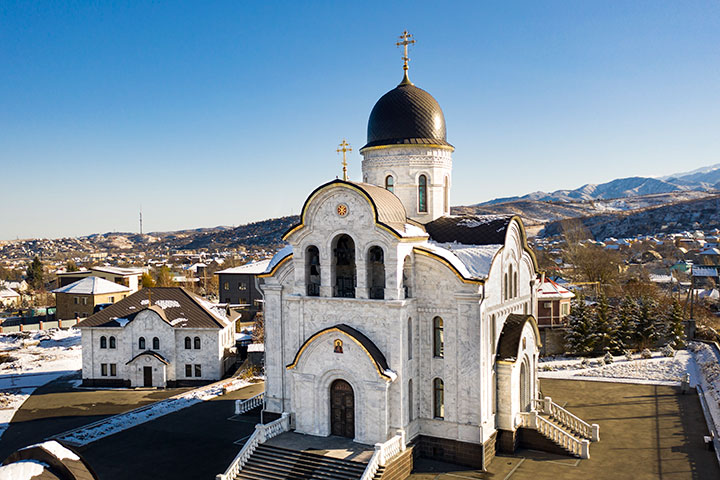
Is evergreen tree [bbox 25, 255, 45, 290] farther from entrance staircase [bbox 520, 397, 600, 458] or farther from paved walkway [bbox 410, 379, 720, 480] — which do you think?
entrance staircase [bbox 520, 397, 600, 458]

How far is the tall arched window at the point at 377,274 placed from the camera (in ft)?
68.0

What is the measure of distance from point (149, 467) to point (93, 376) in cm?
1558

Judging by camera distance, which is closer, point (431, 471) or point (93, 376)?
point (431, 471)

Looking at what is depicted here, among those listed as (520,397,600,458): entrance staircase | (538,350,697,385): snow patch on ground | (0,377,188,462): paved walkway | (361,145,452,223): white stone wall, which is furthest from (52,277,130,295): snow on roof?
(520,397,600,458): entrance staircase

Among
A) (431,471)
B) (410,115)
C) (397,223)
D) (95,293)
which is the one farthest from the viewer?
(95,293)

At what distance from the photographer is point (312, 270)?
22.5 meters

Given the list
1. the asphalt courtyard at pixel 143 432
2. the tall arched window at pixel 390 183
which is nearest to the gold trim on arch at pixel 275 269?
the tall arched window at pixel 390 183

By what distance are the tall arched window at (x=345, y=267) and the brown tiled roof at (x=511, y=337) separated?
590 centimetres

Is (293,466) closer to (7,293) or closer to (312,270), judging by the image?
(312,270)

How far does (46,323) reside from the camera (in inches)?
2174

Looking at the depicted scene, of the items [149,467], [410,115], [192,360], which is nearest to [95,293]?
[192,360]

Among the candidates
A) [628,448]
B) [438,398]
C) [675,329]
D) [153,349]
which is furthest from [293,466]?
[675,329]

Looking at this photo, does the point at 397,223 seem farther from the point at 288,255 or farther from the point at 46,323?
the point at 46,323

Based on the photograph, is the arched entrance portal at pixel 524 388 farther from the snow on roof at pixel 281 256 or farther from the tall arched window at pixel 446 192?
the snow on roof at pixel 281 256
